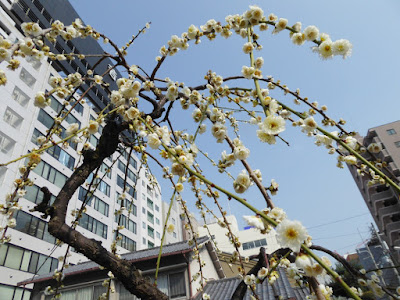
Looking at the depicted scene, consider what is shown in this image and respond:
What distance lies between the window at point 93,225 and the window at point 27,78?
1047cm

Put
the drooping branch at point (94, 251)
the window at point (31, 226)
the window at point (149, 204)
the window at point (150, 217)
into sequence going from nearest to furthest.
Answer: the drooping branch at point (94, 251) < the window at point (31, 226) < the window at point (150, 217) < the window at point (149, 204)

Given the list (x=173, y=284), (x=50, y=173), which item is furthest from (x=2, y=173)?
(x=173, y=284)

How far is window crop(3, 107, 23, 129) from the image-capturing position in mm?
16073

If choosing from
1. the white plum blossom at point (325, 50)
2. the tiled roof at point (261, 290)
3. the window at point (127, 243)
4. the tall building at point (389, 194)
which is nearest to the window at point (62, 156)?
the window at point (127, 243)

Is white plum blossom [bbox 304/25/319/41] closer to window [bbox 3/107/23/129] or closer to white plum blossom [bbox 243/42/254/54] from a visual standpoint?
white plum blossom [bbox 243/42/254/54]

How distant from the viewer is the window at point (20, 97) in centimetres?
1683

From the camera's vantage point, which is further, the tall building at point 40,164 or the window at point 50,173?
the window at point 50,173

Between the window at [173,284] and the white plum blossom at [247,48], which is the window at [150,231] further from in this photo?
the white plum blossom at [247,48]

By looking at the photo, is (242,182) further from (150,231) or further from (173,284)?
(150,231)

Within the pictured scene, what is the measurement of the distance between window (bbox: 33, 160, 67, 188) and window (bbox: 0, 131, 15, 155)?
1.86 metres

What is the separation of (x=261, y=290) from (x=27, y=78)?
2001cm

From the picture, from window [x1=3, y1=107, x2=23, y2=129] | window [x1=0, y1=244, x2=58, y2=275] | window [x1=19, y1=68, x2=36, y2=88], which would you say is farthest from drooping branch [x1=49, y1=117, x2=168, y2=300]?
window [x1=19, y1=68, x2=36, y2=88]

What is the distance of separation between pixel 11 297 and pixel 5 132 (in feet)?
30.6

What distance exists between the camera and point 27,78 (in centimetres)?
1811
